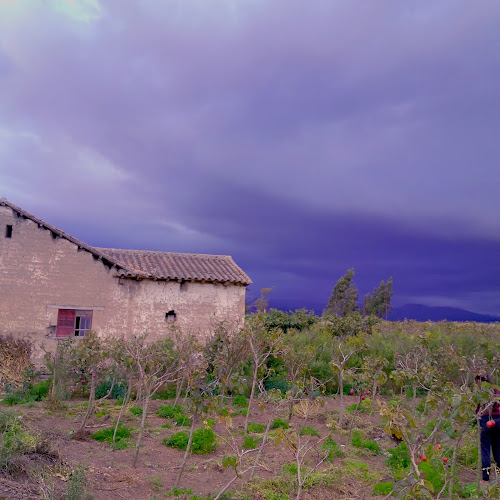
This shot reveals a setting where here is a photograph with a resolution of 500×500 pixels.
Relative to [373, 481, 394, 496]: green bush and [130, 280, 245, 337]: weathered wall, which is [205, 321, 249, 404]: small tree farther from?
[373, 481, 394, 496]: green bush

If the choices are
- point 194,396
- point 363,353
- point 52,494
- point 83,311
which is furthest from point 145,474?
point 363,353

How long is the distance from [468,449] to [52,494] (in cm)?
632

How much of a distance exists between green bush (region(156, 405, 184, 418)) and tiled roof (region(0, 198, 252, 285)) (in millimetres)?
5008

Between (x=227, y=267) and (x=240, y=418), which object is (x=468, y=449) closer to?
(x=240, y=418)

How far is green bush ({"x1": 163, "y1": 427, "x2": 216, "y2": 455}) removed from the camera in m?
7.09

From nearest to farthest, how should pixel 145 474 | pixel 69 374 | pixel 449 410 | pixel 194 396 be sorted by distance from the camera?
pixel 449 410, pixel 194 396, pixel 145 474, pixel 69 374

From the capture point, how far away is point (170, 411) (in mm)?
9422

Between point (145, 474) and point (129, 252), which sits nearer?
point (145, 474)

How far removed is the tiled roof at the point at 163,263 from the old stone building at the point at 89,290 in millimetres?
34

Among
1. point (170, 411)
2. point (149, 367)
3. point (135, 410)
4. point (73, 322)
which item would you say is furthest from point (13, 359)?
point (149, 367)

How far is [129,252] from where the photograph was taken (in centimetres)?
1609

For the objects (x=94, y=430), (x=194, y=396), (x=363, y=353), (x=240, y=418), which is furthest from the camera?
(x=363, y=353)

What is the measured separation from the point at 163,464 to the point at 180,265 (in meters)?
9.31

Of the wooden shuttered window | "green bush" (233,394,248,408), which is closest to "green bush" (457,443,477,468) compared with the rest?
"green bush" (233,394,248,408)
